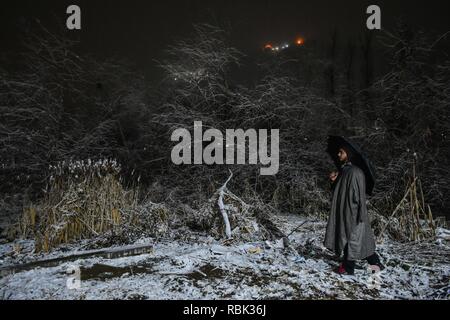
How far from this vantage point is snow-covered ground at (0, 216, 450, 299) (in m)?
3.44

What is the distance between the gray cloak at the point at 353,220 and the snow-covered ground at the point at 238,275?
0.33 meters

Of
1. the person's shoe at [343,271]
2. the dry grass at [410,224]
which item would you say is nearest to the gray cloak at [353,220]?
the person's shoe at [343,271]

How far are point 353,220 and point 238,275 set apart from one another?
1.52m

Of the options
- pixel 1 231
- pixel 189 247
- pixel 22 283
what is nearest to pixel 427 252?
pixel 189 247

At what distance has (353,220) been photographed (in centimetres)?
391

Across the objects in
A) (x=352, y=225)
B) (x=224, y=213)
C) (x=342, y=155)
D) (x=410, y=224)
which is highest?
(x=342, y=155)

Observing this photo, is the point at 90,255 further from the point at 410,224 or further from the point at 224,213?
the point at 410,224

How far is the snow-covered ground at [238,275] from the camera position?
A: 344cm

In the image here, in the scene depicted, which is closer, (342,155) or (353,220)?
(353,220)

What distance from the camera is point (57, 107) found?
1042cm

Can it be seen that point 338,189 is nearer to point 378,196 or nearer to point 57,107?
point 378,196

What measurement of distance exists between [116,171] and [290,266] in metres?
3.75

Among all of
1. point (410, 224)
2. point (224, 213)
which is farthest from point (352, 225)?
point (224, 213)

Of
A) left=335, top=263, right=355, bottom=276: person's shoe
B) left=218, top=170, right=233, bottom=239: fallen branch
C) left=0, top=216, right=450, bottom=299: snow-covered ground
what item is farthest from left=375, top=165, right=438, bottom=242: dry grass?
left=218, top=170, right=233, bottom=239: fallen branch
